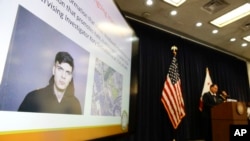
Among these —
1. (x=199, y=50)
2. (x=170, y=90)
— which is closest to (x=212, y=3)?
(x=170, y=90)

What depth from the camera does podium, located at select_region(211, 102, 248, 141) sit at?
328 cm

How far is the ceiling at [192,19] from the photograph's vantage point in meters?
3.29

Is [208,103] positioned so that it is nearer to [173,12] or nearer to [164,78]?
[164,78]

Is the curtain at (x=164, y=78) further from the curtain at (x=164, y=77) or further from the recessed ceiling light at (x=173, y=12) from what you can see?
the recessed ceiling light at (x=173, y=12)

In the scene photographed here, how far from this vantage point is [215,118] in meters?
3.62

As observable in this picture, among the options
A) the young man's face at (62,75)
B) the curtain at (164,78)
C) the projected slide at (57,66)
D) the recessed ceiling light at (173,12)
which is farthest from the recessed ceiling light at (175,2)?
the young man's face at (62,75)

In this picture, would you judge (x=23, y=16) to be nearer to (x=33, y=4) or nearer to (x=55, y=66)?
(x=33, y=4)

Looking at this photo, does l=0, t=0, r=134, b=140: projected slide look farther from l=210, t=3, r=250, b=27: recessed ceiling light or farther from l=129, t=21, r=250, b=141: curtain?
l=210, t=3, r=250, b=27: recessed ceiling light

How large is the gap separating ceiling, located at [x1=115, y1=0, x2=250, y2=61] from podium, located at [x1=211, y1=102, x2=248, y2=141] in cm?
164

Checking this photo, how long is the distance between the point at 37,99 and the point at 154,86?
131 inches

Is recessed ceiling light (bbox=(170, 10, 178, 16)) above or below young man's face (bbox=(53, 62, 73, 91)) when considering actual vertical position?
above

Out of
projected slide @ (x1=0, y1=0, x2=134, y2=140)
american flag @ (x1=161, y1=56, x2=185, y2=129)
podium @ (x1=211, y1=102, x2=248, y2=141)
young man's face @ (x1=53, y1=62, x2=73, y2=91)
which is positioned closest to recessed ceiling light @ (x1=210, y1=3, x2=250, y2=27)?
american flag @ (x1=161, y1=56, x2=185, y2=129)

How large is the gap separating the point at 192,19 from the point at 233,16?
30.2 inches

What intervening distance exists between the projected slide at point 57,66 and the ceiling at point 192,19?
1.91 meters
